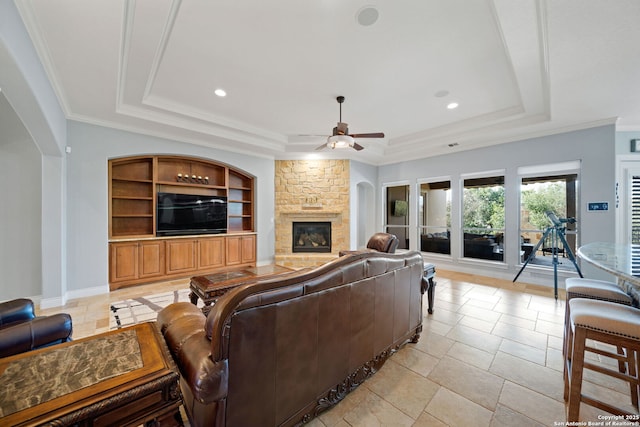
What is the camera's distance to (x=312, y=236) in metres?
6.45

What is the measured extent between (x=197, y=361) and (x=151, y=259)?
170 inches

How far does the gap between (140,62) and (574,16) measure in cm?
395

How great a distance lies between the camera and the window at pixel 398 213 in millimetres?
6754

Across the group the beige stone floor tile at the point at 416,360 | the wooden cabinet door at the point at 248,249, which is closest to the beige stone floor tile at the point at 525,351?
the beige stone floor tile at the point at 416,360

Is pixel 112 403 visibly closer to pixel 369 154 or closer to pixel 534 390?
pixel 534 390

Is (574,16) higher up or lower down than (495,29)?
lower down

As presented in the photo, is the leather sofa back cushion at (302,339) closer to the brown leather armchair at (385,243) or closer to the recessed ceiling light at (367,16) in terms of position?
the brown leather armchair at (385,243)

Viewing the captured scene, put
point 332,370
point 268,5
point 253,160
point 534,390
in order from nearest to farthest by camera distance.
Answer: point 332,370, point 534,390, point 268,5, point 253,160

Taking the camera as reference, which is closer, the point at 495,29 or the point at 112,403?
the point at 112,403

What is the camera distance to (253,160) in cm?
585

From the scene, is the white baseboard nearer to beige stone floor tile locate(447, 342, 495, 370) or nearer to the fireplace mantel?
the fireplace mantel

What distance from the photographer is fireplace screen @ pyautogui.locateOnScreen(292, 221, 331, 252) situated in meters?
6.38

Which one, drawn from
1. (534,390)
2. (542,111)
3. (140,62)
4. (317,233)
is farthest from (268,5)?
(317,233)

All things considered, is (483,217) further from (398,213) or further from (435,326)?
(435,326)
